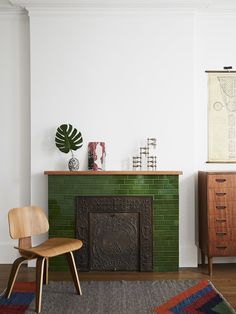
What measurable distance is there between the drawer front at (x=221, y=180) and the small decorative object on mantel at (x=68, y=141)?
53.5 inches

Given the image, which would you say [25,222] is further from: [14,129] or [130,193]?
[14,129]

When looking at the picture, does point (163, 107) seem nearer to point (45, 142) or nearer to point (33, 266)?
point (45, 142)

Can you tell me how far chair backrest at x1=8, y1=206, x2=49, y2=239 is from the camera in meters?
3.31

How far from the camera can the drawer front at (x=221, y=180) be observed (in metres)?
4.01

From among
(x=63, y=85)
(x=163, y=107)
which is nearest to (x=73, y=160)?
(x=63, y=85)

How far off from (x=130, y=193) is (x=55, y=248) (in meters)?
1.19

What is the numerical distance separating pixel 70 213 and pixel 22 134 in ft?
3.41

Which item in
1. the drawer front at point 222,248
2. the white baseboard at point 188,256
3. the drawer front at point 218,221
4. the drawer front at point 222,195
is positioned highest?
the drawer front at point 222,195

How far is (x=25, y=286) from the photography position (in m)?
3.66

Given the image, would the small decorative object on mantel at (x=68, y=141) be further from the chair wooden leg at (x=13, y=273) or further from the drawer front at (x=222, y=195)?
the drawer front at (x=222, y=195)

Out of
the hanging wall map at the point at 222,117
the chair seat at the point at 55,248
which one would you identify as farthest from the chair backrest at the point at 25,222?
the hanging wall map at the point at 222,117

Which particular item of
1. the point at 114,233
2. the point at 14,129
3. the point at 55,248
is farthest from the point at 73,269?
the point at 14,129

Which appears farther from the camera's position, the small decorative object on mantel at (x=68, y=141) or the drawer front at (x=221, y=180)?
the small decorative object on mantel at (x=68, y=141)

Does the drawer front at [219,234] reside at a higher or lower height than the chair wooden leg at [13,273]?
higher
